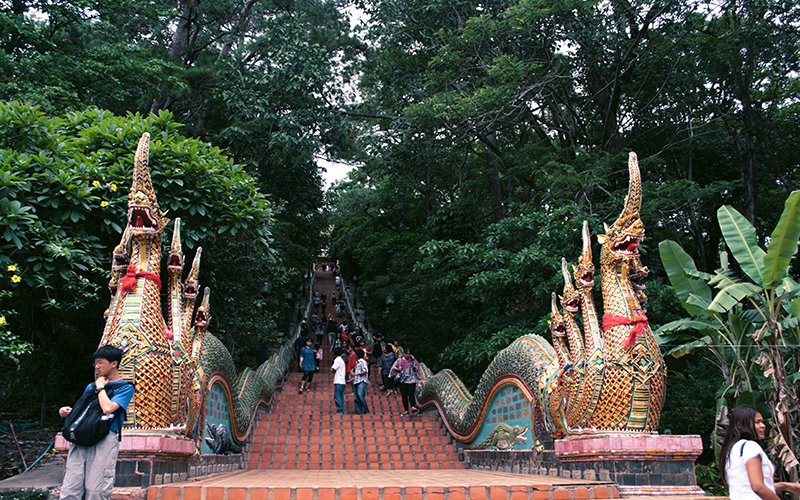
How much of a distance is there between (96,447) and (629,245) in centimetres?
526

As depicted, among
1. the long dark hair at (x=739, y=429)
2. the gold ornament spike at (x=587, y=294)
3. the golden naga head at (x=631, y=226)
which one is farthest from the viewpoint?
the gold ornament spike at (x=587, y=294)

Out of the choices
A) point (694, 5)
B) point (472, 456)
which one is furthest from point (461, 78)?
point (472, 456)

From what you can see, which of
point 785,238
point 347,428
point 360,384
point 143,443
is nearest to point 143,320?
point 143,443

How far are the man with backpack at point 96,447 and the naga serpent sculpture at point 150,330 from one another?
1.65 meters

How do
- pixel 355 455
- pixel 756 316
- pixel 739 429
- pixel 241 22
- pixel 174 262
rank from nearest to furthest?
pixel 739 429, pixel 174 262, pixel 756 316, pixel 355 455, pixel 241 22

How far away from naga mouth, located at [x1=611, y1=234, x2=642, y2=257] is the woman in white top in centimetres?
313

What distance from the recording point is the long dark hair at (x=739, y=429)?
389 centimetres

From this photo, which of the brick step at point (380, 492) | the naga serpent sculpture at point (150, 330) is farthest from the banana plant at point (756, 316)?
the naga serpent sculpture at point (150, 330)

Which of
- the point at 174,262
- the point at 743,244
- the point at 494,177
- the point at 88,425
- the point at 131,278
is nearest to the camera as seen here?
the point at 88,425

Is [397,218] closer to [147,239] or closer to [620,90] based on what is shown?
[620,90]

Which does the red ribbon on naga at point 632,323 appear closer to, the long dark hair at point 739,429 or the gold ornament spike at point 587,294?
the gold ornament spike at point 587,294

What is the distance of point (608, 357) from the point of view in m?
6.68

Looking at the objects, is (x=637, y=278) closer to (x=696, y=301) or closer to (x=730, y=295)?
(x=730, y=295)

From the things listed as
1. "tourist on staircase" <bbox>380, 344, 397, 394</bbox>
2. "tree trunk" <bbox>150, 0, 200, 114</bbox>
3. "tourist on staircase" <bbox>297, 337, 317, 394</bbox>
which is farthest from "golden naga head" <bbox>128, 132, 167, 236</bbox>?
"tree trunk" <bbox>150, 0, 200, 114</bbox>
